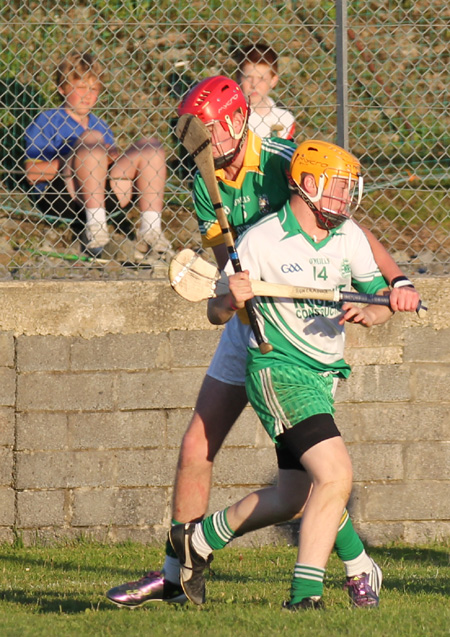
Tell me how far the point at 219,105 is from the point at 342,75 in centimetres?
286

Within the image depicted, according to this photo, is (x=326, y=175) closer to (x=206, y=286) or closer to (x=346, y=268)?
(x=346, y=268)

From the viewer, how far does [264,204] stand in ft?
15.6

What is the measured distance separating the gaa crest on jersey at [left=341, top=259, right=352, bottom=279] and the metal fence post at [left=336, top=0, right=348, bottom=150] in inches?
111

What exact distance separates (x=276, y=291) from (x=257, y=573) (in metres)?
2.40

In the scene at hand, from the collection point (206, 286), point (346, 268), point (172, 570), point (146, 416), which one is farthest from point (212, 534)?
point (146, 416)

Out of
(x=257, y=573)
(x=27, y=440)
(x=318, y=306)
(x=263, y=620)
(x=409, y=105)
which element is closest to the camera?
(x=263, y=620)

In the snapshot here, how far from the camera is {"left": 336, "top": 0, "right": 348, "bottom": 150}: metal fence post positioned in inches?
283

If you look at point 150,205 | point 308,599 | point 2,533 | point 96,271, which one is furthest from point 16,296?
point 308,599

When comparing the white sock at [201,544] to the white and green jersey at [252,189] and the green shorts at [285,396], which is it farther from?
the white and green jersey at [252,189]

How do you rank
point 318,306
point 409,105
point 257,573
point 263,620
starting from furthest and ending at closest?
point 409,105
point 257,573
point 318,306
point 263,620

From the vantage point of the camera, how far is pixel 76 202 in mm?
7371

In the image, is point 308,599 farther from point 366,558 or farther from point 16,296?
point 16,296

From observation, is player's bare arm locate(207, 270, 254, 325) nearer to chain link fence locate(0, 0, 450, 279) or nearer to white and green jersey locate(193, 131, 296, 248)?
white and green jersey locate(193, 131, 296, 248)

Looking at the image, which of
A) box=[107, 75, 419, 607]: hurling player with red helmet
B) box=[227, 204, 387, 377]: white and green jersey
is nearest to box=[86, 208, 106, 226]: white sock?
box=[107, 75, 419, 607]: hurling player with red helmet
